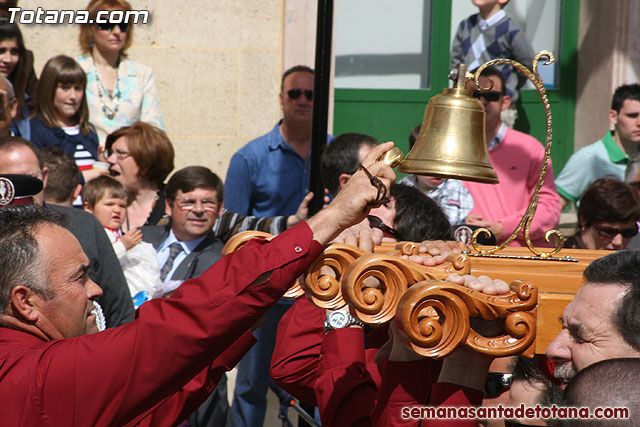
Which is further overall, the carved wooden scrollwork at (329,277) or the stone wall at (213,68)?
the stone wall at (213,68)

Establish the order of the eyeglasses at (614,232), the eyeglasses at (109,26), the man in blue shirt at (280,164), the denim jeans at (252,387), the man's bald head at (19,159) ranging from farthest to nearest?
the eyeglasses at (109,26), the man in blue shirt at (280,164), the denim jeans at (252,387), the eyeglasses at (614,232), the man's bald head at (19,159)

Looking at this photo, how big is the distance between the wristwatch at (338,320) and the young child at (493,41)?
3.81 metres

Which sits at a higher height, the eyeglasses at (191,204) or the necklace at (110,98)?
the necklace at (110,98)

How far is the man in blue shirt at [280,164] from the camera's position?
19.0 ft

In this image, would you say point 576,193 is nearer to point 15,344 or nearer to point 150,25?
point 150,25

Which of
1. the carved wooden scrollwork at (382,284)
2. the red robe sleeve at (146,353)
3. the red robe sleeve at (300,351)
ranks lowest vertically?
the red robe sleeve at (300,351)

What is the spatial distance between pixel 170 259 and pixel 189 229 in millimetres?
204

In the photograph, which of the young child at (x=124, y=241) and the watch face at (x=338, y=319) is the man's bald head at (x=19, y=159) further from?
the watch face at (x=338, y=319)

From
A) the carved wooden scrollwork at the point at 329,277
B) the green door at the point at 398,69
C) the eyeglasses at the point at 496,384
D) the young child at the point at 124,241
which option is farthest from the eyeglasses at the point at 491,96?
the carved wooden scrollwork at the point at 329,277

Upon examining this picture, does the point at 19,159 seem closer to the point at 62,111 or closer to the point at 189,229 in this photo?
the point at 189,229

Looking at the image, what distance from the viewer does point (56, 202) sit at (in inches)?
193

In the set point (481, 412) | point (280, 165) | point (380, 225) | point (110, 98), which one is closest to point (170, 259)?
point (280, 165)

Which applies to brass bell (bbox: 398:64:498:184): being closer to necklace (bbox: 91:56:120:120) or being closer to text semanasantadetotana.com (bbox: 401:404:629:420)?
text semanasantadetotana.com (bbox: 401:404:629:420)

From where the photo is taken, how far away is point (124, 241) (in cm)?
522
